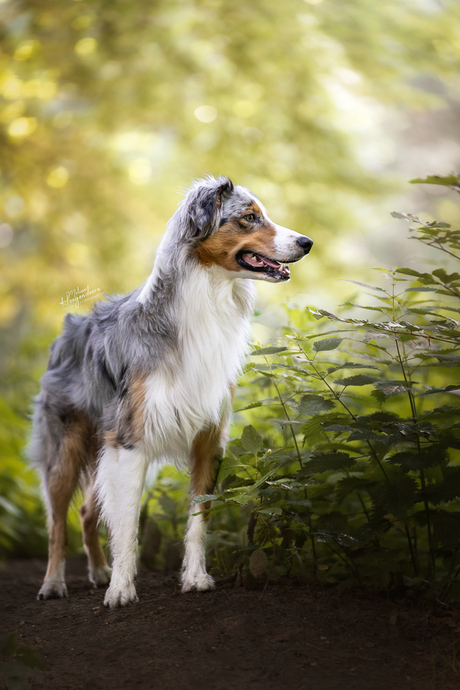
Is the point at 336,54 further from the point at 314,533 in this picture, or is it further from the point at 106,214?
the point at 314,533

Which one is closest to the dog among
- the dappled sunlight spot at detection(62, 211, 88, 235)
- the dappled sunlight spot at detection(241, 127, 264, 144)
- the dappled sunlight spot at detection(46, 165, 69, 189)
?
the dappled sunlight spot at detection(46, 165, 69, 189)

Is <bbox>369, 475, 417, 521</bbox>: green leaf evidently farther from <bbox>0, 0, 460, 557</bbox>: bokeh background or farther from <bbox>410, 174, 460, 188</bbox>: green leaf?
<bbox>0, 0, 460, 557</bbox>: bokeh background

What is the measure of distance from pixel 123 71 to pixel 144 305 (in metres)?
7.00

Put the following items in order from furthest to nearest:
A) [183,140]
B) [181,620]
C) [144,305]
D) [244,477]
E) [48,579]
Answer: [183,140]
[48,579]
[144,305]
[244,477]
[181,620]

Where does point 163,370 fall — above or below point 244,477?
above

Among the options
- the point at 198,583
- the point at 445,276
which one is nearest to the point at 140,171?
the point at 198,583

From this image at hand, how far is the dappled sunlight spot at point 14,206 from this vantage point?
876cm

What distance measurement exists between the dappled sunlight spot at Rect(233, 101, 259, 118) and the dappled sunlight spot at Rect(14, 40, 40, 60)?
2961 millimetres

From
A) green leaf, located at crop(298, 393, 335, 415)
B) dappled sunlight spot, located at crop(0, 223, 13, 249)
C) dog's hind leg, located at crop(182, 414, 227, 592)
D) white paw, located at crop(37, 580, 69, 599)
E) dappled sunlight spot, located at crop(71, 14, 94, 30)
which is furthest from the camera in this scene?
dappled sunlight spot, located at crop(0, 223, 13, 249)

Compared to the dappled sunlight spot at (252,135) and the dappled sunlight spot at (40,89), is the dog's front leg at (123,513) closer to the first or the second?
the dappled sunlight spot at (40,89)

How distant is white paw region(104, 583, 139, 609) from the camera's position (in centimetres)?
275

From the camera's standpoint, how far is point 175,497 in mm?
3955

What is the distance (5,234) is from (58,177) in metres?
1.22

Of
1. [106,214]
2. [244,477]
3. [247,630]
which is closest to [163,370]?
[244,477]
